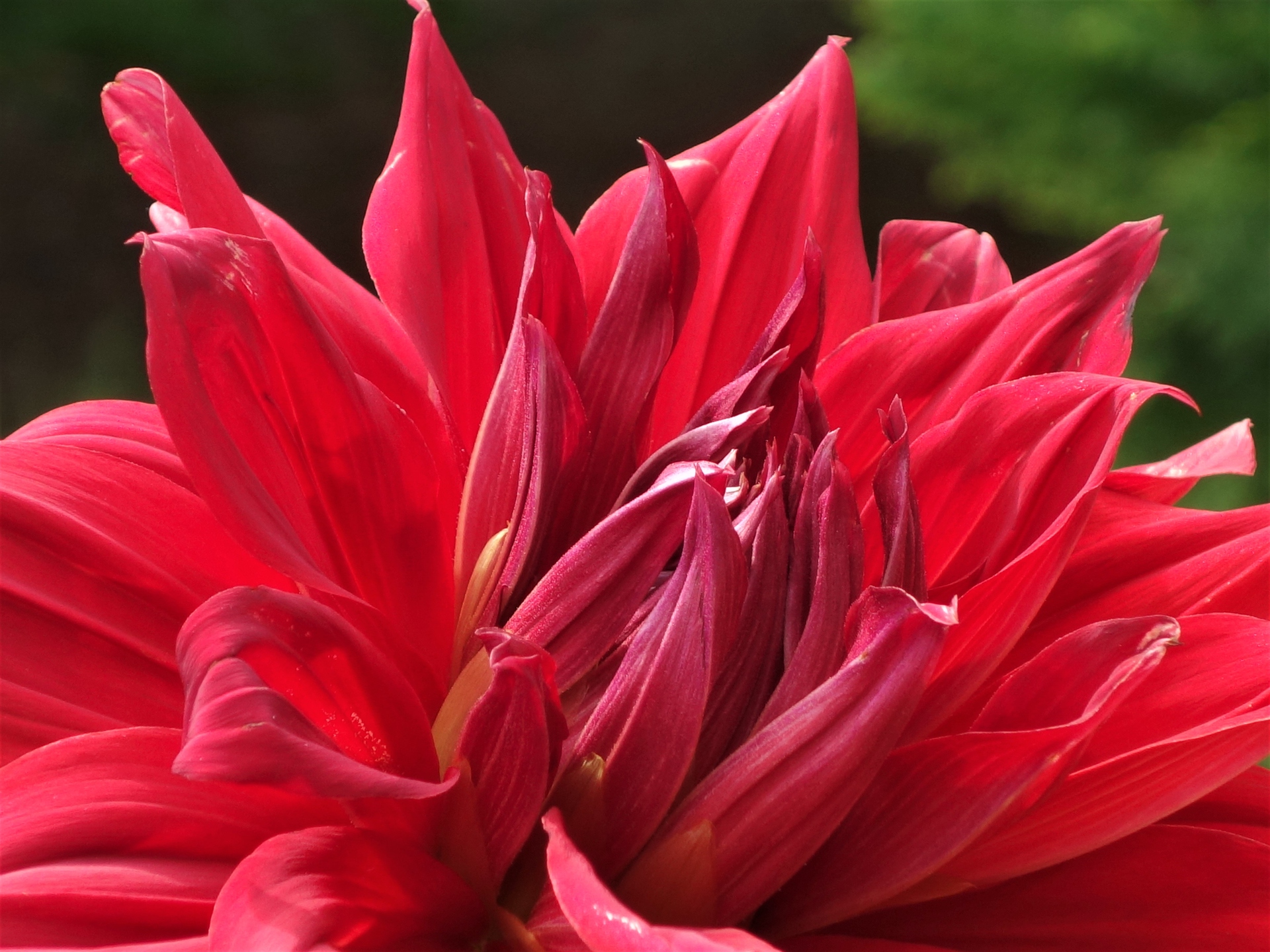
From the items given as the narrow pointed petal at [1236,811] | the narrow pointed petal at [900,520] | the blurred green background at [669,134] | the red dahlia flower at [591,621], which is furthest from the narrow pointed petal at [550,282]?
the blurred green background at [669,134]

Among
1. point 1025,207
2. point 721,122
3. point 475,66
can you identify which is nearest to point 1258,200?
point 1025,207

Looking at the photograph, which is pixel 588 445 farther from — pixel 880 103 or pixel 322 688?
pixel 880 103

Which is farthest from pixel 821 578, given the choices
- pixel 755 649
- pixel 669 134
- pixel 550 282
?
pixel 669 134

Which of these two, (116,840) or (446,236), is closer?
(116,840)

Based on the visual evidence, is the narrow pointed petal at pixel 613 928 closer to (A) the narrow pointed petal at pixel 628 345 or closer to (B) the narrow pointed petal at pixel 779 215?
(A) the narrow pointed petal at pixel 628 345

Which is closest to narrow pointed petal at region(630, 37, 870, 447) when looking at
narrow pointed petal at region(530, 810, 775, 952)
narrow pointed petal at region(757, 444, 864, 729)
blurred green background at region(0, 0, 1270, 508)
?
narrow pointed petal at region(757, 444, 864, 729)

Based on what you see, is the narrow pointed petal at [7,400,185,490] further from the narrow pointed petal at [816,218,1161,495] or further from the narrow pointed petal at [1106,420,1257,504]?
the narrow pointed petal at [1106,420,1257,504]

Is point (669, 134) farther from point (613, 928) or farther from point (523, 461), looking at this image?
point (613, 928)
